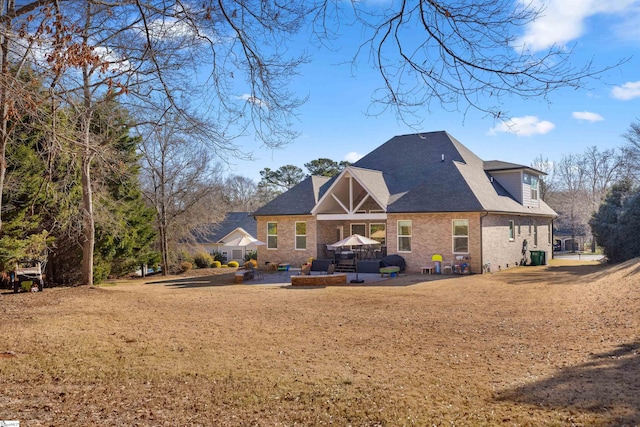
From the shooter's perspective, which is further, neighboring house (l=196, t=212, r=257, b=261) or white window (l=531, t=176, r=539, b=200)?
neighboring house (l=196, t=212, r=257, b=261)

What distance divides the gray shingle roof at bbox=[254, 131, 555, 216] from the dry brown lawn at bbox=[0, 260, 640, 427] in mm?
10907

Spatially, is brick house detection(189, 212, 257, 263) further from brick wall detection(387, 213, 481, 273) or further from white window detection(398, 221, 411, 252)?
white window detection(398, 221, 411, 252)

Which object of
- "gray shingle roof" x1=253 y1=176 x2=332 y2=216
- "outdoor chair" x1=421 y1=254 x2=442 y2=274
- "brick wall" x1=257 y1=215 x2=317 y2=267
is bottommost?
"outdoor chair" x1=421 y1=254 x2=442 y2=274

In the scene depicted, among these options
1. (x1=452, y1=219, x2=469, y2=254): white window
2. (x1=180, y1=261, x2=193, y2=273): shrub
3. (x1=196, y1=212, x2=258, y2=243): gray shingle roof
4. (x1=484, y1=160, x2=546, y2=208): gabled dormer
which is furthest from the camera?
(x1=196, y1=212, x2=258, y2=243): gray shingle roof

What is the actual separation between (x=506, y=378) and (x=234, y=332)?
18.9 feet

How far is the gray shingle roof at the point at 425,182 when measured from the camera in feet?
83.3

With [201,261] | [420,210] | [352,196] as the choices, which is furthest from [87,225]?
[201,261]

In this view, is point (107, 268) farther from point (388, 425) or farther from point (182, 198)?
point (388, 425)

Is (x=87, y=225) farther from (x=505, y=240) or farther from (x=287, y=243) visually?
(x=505, y=240)

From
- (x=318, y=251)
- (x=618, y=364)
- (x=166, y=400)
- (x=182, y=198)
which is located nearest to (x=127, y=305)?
(x=166, y=400)

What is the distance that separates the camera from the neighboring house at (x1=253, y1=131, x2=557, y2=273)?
24.8 meters

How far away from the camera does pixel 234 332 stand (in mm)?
10539

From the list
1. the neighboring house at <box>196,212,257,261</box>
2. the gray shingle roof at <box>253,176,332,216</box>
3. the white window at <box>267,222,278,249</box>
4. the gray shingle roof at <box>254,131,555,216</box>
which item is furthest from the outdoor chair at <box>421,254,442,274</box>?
the neighboring house at <box>196,212,257,261</box>

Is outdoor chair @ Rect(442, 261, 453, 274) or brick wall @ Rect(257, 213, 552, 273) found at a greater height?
brick wall @ Rect(257, 213, 552, 273)
